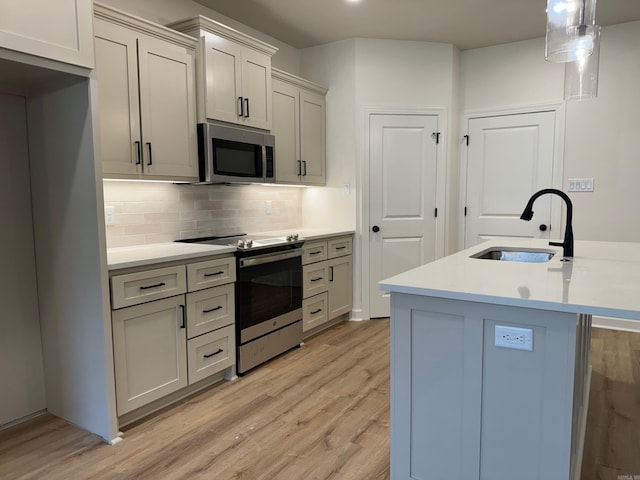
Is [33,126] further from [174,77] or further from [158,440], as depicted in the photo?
[158,440]

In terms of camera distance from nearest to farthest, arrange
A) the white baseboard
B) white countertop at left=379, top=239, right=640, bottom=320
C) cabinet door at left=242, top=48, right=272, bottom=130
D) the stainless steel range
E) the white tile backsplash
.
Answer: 1. white countertop at left=379, top=239, right=640, bottom=320
2. the white tile backsplash
3. the stainless steel range
4. cabinet door at left=242, top=48, right=272, bottom=130
5. the white baseboard

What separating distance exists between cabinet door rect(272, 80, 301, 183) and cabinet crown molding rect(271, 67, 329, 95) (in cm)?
4

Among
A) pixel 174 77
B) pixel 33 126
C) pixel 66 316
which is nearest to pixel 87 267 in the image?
pixel 66 316

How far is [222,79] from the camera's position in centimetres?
305

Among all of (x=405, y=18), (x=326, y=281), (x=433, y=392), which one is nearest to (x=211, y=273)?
(x=326, y=281)

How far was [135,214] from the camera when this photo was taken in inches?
115

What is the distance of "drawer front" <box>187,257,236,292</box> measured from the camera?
2609mm

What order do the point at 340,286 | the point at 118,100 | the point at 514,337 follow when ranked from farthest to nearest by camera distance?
the point at 340,286 → the point at 118,100 → the point at 514,337

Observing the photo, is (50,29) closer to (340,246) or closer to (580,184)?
(340,246)

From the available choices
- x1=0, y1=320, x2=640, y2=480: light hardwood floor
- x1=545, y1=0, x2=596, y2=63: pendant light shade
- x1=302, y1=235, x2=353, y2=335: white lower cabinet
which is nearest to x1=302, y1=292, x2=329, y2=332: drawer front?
x1=302, y1=235, x2=353, y2=335: white lower cabinet

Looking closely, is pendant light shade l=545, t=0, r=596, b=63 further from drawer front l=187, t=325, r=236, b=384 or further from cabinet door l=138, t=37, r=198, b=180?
drawer front l=187, t=325, r=236, b=384

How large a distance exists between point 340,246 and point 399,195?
0.82 metres

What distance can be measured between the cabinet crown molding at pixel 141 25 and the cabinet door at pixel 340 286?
206 centimetres

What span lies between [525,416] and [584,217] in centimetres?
329
